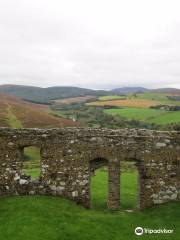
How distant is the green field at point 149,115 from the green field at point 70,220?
5459 cm

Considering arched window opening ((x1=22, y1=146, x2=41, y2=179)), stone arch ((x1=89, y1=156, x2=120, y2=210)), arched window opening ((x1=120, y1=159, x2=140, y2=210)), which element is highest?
stone arch ((x1=89, y1=156, x2=120, y2=210))

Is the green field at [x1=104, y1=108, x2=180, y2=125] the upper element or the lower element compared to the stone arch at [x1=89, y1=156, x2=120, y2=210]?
lower

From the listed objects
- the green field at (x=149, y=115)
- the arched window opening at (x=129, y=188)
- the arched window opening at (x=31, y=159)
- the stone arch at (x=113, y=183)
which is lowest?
the arched window opening at (x=31, y=159)

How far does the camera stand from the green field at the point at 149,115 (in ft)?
262

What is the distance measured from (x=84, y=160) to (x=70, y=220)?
13.5ft

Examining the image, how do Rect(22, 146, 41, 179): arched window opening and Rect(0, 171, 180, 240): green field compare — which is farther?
Rect(22, 146, 41, 179): arched window opening

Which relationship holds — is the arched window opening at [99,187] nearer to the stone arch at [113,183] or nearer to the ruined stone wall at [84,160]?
the stone arch at [113,183]

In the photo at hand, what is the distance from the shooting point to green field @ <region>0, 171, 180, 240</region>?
17562 millimetres

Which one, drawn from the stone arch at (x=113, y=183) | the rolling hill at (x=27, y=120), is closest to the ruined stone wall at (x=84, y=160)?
the stone arch at (x=113, y=183)

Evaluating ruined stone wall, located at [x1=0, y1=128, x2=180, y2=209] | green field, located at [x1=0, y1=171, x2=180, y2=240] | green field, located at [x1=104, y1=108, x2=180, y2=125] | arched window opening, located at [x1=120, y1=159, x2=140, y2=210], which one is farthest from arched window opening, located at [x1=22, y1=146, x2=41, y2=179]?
green field, located at [x1=104, y1=108, x2=180, y2=125]

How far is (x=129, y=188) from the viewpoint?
28.6 m

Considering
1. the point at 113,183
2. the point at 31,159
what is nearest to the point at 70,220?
the point at 113,183

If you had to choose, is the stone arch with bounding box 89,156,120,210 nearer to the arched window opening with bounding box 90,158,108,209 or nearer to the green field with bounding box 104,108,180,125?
the arched window opening with bounding box 90,158,108,209

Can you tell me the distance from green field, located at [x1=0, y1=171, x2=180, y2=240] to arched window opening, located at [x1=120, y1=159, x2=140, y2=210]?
1.60 metres
